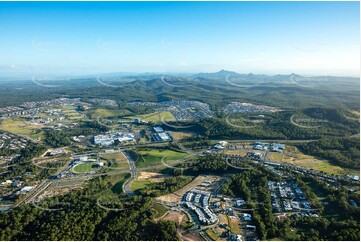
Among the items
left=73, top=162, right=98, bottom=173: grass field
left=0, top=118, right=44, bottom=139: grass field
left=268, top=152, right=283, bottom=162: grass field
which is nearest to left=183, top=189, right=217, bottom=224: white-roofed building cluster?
left=268, top=152, right=283, bottom=162: grass field

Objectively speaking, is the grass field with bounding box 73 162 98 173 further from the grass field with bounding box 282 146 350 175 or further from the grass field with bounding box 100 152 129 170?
the grass field with bounding box 282 146 350 175

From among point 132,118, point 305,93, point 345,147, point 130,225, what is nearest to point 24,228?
point 130,225

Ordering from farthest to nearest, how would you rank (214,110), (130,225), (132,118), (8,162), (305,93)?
(305,93) → (214,110) → (132,118) → (8,162) → (130,225)

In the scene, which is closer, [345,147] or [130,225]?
[130,225]

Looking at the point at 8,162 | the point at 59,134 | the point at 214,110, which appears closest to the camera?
the point at 8,162

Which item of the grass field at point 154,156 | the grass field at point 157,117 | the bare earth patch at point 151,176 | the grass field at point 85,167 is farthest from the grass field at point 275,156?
the grass field at point 157,117

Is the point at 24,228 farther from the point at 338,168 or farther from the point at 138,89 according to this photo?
the point at 138,89

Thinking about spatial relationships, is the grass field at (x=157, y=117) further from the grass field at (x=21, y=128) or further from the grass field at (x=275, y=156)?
the grass field at (x=275, y=156)

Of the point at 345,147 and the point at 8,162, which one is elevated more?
the point at 345,147
